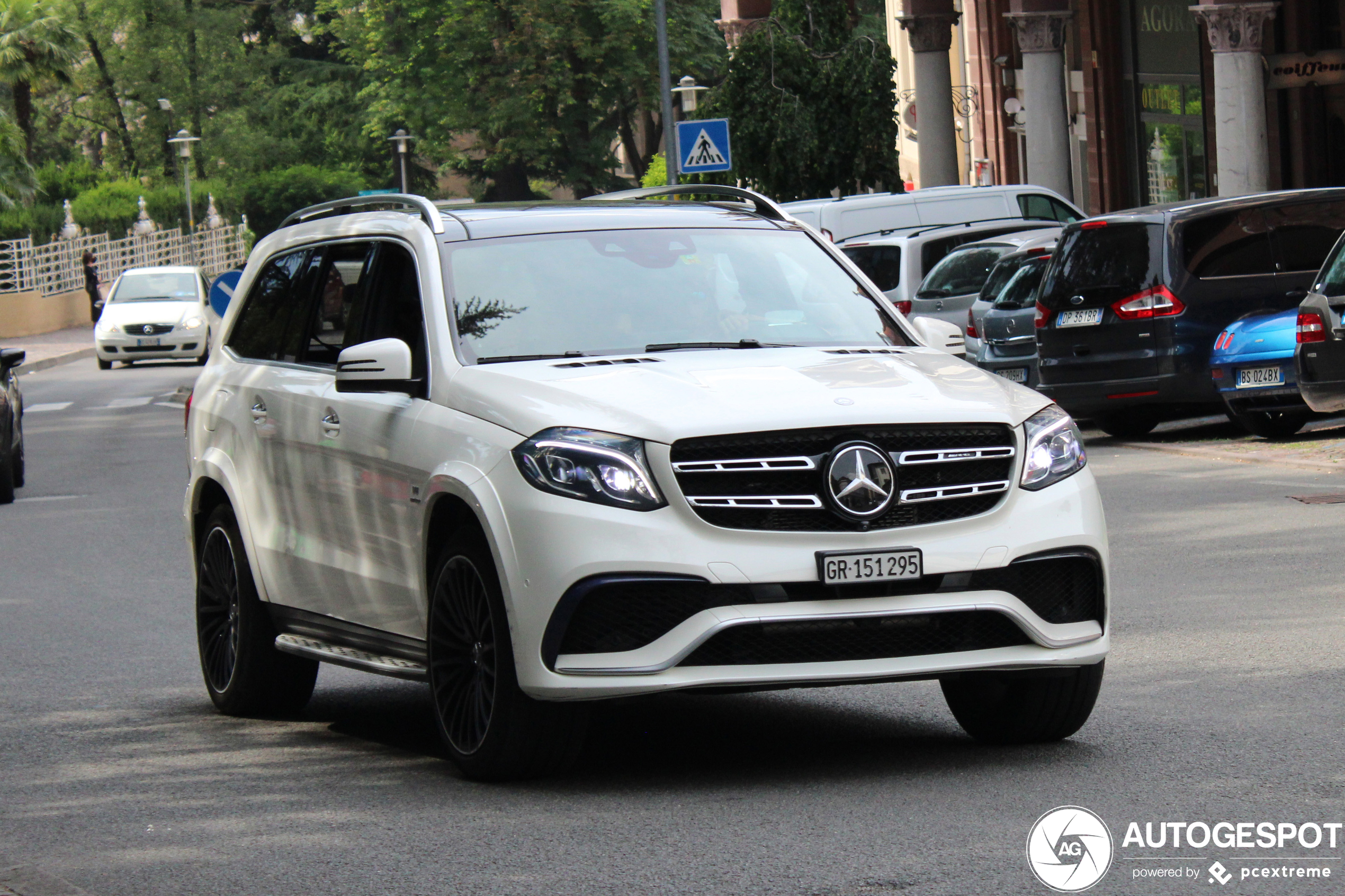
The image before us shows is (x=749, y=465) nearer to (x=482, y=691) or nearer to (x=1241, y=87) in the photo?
(x=482, y=691)

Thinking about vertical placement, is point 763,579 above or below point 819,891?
above

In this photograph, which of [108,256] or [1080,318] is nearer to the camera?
[1080,318]

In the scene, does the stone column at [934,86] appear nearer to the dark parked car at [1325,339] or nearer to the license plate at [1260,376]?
the license plate at [1260,376]

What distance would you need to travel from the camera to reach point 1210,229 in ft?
61.1

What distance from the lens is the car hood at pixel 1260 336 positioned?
17.7 m

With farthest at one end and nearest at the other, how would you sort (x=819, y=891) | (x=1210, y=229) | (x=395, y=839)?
(x=1210, y=229)
(x=395, y=839)
(x=819, y=891)

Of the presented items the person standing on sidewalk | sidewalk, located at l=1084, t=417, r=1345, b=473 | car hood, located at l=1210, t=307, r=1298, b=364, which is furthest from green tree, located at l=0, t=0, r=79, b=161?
car hood, located at l=1210, t=307, r=1298, b=364

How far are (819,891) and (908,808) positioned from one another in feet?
3.23

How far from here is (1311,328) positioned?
16281 mm

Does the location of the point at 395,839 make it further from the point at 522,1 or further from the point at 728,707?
the point at 522,1

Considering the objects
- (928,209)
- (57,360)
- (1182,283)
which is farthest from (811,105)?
(1182,283)

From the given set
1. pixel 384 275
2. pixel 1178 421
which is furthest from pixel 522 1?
pixel 384 275

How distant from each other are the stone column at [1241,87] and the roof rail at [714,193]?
20905 millimetres

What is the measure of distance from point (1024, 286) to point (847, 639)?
15246mm
